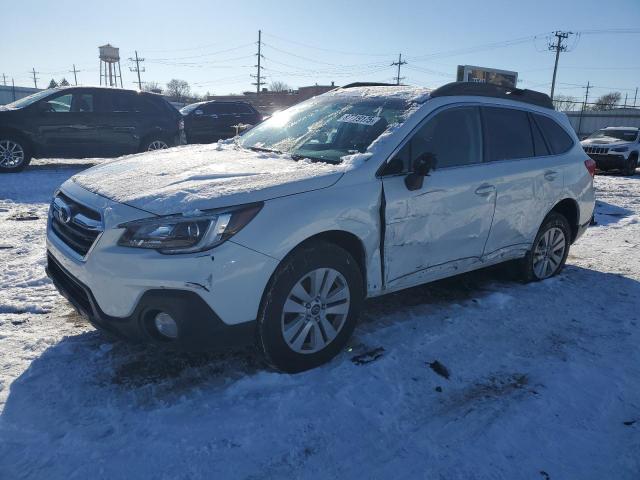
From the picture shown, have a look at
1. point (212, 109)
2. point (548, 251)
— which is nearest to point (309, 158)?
point (548, 251)

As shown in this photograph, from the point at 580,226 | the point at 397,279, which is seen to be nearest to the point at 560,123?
the point at 580,226

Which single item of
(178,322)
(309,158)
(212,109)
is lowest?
(178,322)

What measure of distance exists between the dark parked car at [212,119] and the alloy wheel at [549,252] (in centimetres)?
1246

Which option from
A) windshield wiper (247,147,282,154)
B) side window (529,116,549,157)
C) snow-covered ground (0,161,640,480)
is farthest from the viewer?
side window (529,116,549,157)

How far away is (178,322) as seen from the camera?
2525mm

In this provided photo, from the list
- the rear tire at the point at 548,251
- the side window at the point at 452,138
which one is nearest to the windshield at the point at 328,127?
the side window at the point at 452,138

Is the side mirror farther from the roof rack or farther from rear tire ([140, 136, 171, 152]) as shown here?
rear tire ([140, 136, 171, 152])

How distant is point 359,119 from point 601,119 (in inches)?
1959

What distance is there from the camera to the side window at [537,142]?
4484 mm

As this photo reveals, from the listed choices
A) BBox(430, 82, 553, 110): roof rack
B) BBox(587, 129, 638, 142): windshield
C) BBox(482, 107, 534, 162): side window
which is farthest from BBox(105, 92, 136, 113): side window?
BBox(587, 129, 638, 142): windshield

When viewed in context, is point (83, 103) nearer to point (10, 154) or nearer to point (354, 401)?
point (10, 154)

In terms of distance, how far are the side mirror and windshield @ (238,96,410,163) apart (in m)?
0.36

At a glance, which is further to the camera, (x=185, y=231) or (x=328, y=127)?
(x=328, y=127)

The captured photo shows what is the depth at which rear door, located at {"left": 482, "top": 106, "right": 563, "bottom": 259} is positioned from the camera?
4.03 meters
